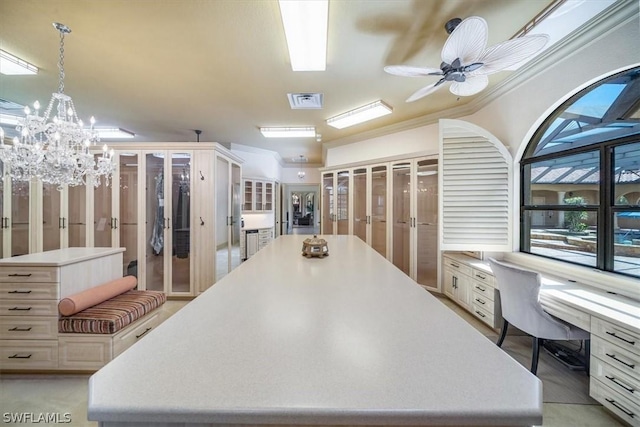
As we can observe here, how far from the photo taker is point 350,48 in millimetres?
2316

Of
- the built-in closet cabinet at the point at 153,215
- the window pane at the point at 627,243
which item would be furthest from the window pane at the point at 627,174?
the built-in closet cabinet at the point at 153,215

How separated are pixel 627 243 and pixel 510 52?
1790 millimetres

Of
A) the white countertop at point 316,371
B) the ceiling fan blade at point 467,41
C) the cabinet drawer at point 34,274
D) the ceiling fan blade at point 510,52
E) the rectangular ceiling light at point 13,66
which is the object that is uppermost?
the rectangular ceiling light at point 13,66

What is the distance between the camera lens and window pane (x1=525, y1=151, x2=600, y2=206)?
2221 mm

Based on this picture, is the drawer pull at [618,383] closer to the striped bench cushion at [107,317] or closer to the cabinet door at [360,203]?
the cabinet door at [360,203]

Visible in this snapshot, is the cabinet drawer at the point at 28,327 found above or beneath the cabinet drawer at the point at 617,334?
beneath

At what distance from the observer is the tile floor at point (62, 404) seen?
65.7 inches

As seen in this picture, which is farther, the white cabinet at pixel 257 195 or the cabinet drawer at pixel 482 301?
the white cabinet at pixel 257 195

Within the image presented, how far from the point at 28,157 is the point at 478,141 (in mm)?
4720

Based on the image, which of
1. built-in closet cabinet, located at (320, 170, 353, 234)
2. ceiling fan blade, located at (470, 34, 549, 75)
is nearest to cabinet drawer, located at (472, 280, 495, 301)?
ceiling fan blade, located at (470, 34, 549, 75)

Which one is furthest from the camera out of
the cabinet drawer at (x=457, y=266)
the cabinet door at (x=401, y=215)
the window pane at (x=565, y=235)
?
the cabinet door at (x=401, y=215)

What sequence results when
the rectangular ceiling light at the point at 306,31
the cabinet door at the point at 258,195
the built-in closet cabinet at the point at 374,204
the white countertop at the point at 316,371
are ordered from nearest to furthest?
the white countertop at the point at 316,371 < the rectangular ceiling light at the point at 306,31 < the built-in closet cabinet at the point at 374,204 < the cabinet door at the point at 258,195

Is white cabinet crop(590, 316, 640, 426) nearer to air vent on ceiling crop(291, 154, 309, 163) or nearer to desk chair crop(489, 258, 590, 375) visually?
desk chair crop(489, 258, 590, 375)

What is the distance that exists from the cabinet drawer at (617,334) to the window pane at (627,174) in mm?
1021
